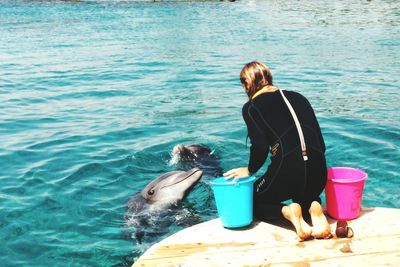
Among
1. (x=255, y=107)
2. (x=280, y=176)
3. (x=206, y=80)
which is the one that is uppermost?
(x=255, y=107)

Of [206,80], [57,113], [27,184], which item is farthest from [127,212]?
[206,80]

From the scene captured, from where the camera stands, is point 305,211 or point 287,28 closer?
point 305,211

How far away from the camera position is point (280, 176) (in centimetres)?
562

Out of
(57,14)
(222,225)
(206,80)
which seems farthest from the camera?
(57,14)

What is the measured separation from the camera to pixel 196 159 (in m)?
10.0

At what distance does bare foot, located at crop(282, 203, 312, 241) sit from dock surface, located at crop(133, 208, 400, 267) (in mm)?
79

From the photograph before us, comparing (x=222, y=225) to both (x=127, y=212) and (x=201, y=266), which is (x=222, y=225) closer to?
(x=201, y=266)

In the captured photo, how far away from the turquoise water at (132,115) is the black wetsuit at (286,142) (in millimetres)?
2390

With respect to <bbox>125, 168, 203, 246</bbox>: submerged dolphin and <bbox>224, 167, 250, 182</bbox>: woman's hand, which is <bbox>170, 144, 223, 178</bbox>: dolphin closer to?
<bbox>125, 168, 203, 246</bbox>: submerged dolphin

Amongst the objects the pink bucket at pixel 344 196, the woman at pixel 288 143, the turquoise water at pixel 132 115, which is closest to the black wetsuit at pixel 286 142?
the woman at pixel 288 143

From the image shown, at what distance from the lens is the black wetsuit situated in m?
5.52

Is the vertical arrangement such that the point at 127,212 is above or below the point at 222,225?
below

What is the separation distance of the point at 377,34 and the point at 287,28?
6.79 m

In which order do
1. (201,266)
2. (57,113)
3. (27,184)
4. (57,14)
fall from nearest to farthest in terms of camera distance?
(201,266)
(27,184)
(57,113)
(57,14)
